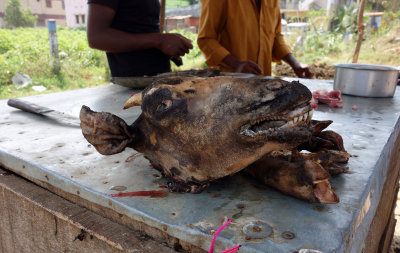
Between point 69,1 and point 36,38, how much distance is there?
445cm

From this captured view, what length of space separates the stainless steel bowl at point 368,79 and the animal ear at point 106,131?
6.44 feet

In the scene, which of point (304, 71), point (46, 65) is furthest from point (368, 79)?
point (46, 65)

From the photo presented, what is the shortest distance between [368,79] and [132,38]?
1745 mm

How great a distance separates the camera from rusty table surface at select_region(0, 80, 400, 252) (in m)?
0.90

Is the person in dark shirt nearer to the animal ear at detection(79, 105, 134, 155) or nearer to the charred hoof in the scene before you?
the animal ear at detection(79, 105, 134, 155)

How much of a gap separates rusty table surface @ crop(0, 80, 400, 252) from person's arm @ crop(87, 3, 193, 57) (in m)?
0.77

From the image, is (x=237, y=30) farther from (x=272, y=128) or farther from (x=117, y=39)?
(x=272, y=128)

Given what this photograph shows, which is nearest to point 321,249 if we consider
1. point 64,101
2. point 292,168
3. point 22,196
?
point 292,168

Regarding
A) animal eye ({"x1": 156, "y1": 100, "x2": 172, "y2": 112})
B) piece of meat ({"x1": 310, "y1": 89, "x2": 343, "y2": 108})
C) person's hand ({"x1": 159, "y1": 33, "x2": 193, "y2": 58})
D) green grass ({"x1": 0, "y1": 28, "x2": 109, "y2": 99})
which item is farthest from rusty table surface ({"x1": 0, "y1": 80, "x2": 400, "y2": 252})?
green grass ({"x1": 0, "y1": 28, "x2": 109, "y2": 99})

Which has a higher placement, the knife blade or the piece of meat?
the piece of meat

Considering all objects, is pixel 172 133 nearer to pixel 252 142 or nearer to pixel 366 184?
pixel 252 142

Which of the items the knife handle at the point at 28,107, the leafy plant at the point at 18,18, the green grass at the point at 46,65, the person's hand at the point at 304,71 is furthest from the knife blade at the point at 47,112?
the leafy plant at the point at 18,18

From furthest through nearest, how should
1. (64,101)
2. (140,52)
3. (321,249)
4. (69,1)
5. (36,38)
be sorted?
(36,38) → (69,1) → (140,52) → (64,101) → (321,249)

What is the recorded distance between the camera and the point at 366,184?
3.83 ft
